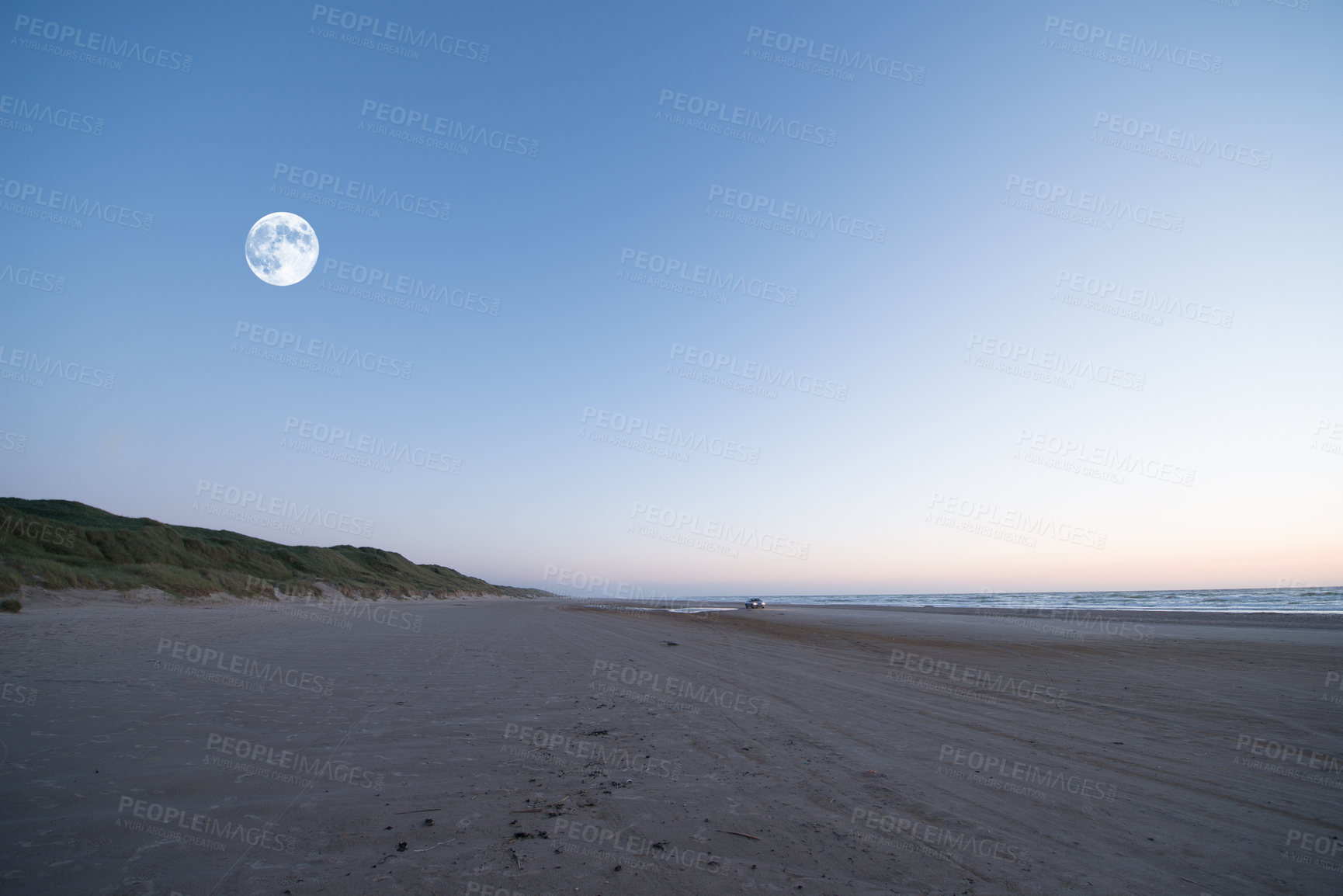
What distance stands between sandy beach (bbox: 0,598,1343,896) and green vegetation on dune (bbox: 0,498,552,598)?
14.4 meters

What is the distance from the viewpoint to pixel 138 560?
31.2 m

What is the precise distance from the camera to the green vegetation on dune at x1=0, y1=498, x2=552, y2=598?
22.5 m

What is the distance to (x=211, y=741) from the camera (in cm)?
606

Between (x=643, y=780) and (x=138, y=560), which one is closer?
(x=643, y=780)

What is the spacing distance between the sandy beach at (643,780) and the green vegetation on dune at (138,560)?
14379 millimetres

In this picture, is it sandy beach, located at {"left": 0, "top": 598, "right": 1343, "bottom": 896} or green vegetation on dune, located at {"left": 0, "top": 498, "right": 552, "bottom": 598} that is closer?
sandy beach, located at {"left": 0, "top": 598, "right": 1343, "bottom": 896}

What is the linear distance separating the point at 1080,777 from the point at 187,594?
1409 inches

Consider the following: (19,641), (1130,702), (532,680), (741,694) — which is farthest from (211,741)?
(1130,702)

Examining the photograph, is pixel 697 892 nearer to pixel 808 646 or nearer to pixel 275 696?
pixel 275 696

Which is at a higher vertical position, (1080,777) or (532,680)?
(1080,777)

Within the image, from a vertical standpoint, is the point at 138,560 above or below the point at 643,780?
below

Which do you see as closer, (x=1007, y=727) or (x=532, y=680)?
(x=1007, y=727)

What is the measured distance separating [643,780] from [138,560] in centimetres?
3960

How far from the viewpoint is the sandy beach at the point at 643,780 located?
3.79m
